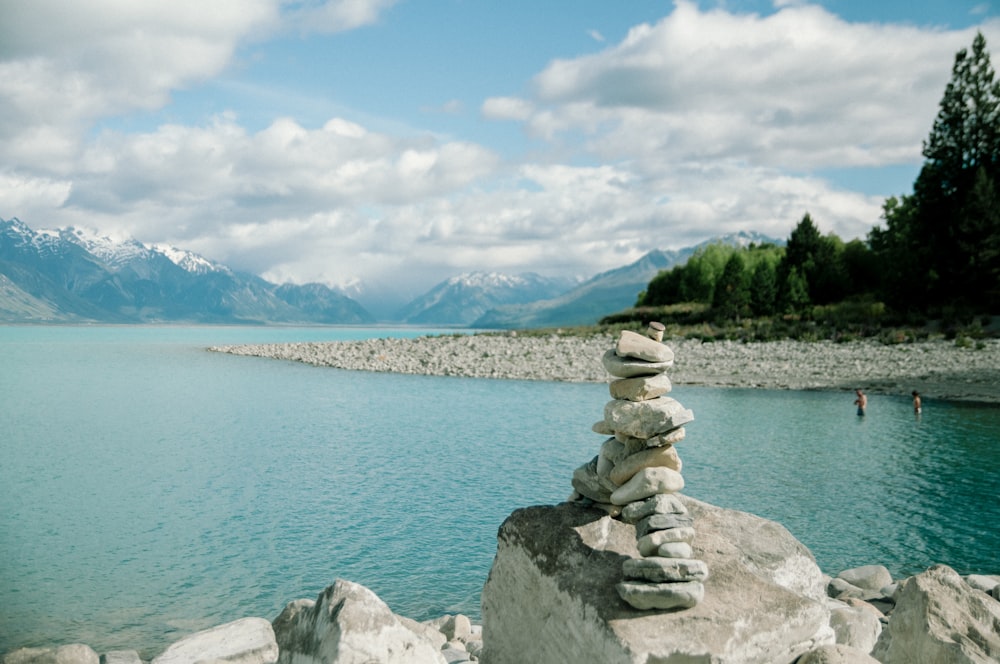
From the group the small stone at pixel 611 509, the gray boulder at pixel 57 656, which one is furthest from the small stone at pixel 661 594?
the gray boulder at pixel 57 656

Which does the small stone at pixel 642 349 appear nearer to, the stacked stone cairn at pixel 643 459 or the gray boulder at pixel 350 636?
the stacked stone cairn at pixel 643 459

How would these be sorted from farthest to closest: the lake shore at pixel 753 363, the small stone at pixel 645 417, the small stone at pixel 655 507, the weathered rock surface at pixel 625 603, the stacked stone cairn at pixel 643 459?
the lake shore at pixel 753 363, the small stone at pixel 645 417, the small stone at pixel 655 507, the stacked stone cairn at pixel 643 459, the weathered rock surface at pixel 625 603

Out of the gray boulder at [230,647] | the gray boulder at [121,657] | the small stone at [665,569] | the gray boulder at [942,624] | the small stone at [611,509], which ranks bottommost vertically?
the gray boulder at [121,657]

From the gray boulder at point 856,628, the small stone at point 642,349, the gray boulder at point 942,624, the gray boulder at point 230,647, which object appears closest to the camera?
the gray boulder at point 942,624

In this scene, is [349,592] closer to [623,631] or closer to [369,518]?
[623,631]

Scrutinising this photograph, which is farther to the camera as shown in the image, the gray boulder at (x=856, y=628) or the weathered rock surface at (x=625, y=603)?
the gray boulder at (x=856, y=628)

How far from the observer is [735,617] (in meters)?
6.82

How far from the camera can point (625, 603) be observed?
7.05m

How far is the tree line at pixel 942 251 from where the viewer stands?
7038 cm

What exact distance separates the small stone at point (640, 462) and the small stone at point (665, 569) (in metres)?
1.57

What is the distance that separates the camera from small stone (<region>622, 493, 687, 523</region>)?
7.84 metres

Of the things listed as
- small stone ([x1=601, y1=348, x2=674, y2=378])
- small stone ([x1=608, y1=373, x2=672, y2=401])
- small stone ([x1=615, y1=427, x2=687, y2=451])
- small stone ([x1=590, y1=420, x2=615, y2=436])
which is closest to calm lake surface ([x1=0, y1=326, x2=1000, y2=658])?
small stone ([x1=590, y1=420, x2=615, y2=436])

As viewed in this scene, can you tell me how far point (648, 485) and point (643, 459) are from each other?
0.42 metres

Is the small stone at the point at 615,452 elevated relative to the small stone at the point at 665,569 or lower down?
elevated
